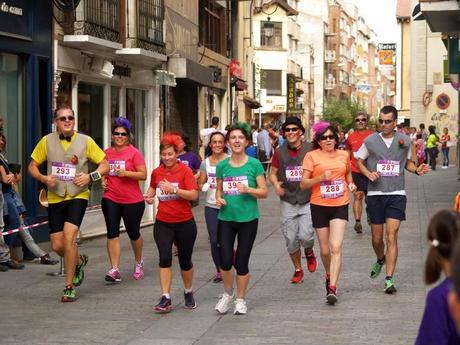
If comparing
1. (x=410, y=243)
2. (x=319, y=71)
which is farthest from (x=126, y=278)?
(x=319, y=71)

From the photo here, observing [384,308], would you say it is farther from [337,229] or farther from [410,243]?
[410,243]

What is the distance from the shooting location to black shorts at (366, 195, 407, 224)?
10.5 metres

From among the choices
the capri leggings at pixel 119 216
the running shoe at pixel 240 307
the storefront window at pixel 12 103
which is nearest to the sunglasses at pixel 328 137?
the running shoe at pixel 240 307

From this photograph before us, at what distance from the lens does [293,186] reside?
36.1 feet

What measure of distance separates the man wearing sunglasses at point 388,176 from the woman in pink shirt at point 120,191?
102 inches

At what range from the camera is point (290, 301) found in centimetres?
1023

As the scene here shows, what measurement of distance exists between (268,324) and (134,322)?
121 centimetres

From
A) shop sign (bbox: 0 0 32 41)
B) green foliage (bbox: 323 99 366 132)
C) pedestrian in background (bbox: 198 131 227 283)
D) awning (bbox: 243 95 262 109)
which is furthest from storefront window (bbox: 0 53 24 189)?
green foliage (bbox: 323 99 366 132)

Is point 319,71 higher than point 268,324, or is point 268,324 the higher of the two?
point 319,71

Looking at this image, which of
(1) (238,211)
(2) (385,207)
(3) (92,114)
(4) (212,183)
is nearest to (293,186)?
(4) (212,183)

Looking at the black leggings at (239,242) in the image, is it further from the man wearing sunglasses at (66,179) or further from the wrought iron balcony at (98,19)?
the wrought iron balcony at (98,19)

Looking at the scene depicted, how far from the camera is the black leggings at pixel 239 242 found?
30.9 feet

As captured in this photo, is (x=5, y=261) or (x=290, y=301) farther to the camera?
(x=5, y=261)

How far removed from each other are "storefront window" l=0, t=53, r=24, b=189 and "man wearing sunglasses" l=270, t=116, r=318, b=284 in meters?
4.54
